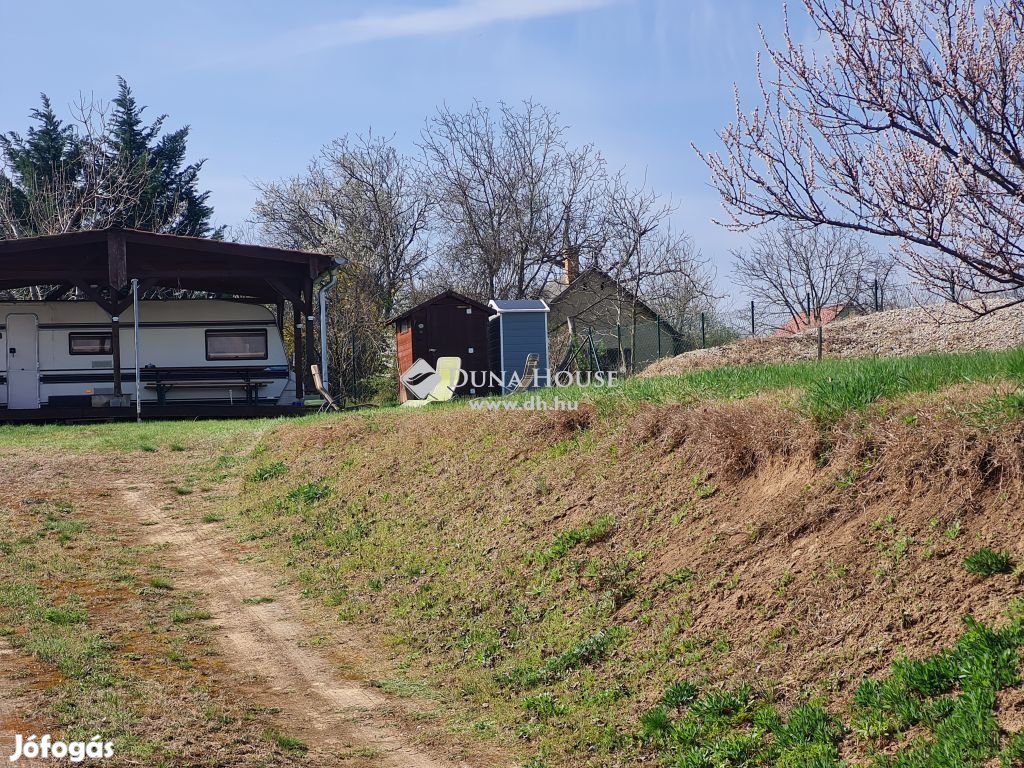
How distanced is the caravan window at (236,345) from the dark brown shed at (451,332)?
3753 mm

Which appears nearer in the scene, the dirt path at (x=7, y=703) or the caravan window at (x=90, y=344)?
the dirt path at (x=7, y=703)

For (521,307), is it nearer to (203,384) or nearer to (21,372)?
(203,384)

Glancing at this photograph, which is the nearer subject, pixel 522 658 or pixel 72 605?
pixel 522 658

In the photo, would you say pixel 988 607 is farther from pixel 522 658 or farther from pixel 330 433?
pixel 330 433

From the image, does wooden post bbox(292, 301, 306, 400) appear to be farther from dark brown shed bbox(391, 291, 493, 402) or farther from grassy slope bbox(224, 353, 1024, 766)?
grassy slope bbox(224, 353, 1024, 766)

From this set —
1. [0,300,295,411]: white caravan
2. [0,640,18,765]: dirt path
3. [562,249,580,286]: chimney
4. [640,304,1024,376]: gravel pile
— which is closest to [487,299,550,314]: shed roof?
[640,304,1024,376]: gravel pile

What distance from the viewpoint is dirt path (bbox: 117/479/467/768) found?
5.65m

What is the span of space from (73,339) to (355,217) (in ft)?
52.7

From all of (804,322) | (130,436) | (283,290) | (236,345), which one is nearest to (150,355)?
(236,345)

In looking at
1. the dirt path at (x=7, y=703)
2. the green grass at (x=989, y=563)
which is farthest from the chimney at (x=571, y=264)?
the green grass at (x=989, y=563)

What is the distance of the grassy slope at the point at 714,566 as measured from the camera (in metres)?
4.88

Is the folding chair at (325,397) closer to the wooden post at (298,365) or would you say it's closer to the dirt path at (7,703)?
the wooden post at (298,365)

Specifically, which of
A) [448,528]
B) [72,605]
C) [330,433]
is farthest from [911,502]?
[330,433]

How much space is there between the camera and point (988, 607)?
4.68 m
